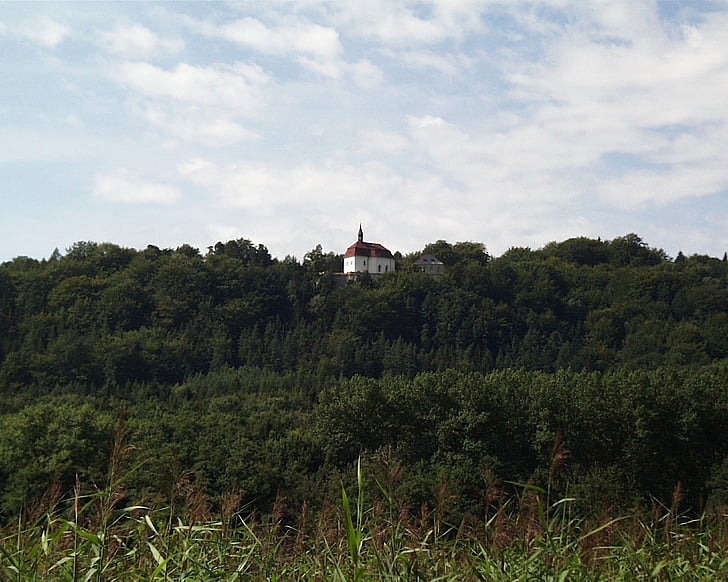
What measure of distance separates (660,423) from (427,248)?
239ft

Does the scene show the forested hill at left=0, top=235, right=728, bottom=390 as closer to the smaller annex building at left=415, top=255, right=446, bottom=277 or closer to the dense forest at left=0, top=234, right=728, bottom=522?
the dense forest at left=0, top=234, right=728, bottom=522

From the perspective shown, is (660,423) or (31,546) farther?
(660,423)

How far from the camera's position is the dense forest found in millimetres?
26281

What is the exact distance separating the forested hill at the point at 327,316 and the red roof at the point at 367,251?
99.0 inches

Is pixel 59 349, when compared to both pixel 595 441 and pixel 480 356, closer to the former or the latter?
pixel 480 356

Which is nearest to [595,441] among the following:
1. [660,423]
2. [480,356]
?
[660,423]

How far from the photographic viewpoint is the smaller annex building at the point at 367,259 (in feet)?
303

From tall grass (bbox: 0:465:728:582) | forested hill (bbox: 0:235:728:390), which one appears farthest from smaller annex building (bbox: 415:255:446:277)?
tall grass (bbox: 0:465:728:582)

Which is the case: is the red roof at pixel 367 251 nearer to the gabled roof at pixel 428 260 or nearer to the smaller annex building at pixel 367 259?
the smaller annex building at pixel 367 259

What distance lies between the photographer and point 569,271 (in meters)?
93.2

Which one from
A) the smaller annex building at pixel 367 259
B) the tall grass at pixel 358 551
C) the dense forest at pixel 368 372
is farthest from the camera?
the smaller annex building at pixel 367 259

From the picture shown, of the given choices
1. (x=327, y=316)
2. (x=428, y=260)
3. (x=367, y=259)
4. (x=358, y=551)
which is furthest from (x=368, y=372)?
(x=358, y=551)

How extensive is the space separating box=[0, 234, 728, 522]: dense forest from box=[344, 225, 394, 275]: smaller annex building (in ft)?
6.08

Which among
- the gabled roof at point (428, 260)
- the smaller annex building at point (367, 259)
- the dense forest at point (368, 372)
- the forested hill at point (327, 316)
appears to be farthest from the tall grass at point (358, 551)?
the gabled roof at point (428, 260)
